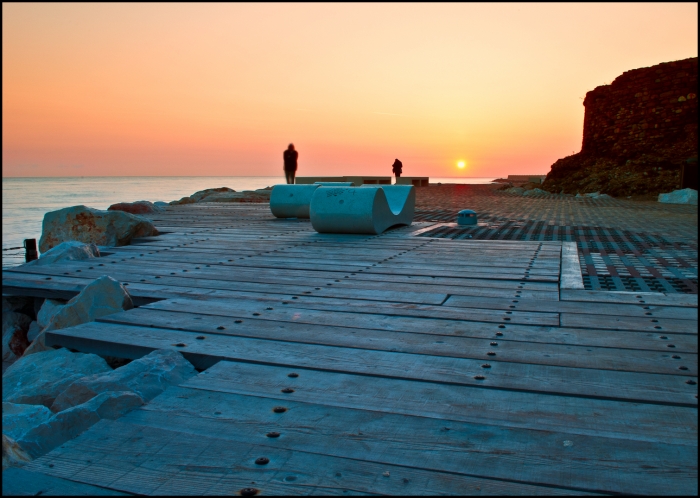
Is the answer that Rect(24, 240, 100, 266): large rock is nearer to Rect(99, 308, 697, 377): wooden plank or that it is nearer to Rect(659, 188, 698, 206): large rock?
Rect(99, 308, 697, 377): wooden plank

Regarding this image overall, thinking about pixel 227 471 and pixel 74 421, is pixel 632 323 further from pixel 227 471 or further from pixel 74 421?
pixel 74 421

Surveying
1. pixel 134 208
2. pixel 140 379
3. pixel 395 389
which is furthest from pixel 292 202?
pixel 395 389

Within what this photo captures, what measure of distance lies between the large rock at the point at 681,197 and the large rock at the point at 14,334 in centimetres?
1870

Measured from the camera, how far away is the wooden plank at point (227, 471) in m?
1.56

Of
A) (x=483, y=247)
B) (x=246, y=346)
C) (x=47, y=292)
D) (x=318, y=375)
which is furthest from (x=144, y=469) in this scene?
(x=483, y=247)

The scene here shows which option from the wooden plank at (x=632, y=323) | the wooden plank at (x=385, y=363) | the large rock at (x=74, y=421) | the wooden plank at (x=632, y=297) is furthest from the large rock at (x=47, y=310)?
the wooden plank at (x=632, y=297)

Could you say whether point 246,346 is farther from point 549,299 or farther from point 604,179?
point 604,179

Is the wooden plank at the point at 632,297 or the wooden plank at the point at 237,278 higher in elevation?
the wooden plank at the point at 237,278

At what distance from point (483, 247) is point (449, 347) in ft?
13.9

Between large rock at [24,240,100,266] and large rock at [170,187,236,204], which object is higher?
large rock at [170,187,236,204]

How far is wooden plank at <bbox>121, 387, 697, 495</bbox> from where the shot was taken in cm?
162

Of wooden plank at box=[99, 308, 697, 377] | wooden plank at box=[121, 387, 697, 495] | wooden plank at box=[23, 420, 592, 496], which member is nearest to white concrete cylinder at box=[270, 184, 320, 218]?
wooden plank at box=[99, 308, 697, 377]

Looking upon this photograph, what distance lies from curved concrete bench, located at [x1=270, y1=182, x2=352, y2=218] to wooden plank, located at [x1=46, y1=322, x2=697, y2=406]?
25.2 feet

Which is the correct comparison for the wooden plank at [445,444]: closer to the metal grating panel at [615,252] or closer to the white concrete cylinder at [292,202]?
the metal grating panel at [615,252]
